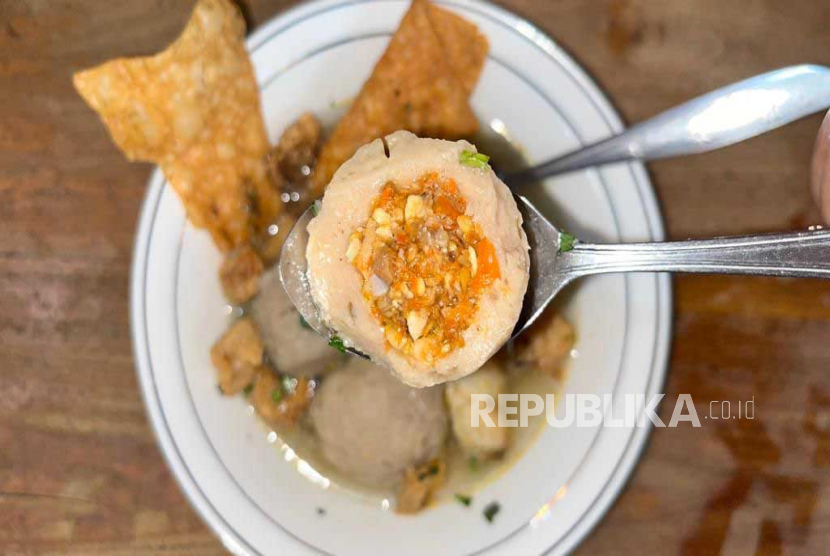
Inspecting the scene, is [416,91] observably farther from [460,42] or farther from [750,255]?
[750,255]

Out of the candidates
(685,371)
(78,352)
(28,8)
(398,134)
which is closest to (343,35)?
(398,134)

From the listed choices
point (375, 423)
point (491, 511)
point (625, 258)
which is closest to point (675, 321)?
point (625, 258)

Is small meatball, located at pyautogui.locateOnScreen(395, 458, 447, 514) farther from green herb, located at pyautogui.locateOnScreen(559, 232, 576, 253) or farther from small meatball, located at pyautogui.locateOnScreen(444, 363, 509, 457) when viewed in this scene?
green herb, located at pyautogui.locateOnScreen(559, 232, 576, 253)

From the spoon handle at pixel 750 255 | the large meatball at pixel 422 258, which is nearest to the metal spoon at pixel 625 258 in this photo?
the spoon handle at pixel 750 255

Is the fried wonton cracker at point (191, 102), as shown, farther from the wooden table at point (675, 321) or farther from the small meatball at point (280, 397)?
the small meatball at point (280, 397)

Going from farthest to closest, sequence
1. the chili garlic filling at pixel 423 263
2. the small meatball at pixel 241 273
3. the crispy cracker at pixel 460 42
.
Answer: the small meatball at pixel 241 273, the crispy cracker at pixel 460 42, the chili garlic filling at pixel 423 263

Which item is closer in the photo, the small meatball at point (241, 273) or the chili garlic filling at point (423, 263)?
the chili garlic filling at point (423, 263)

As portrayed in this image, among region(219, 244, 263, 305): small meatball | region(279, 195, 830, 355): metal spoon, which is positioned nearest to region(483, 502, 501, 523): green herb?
region(279, 195, 830, 355): metal spoon
